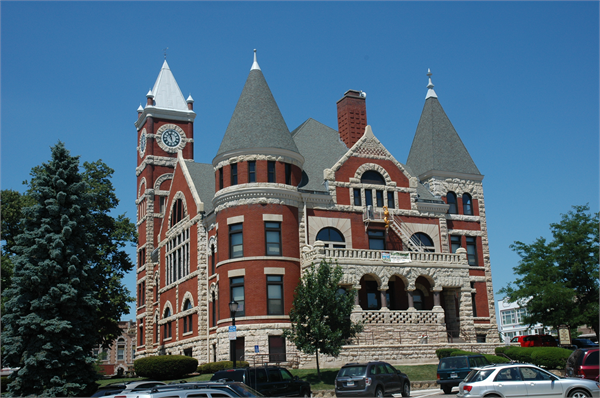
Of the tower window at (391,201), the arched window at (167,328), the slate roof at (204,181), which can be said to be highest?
the slate roof at (204,181)

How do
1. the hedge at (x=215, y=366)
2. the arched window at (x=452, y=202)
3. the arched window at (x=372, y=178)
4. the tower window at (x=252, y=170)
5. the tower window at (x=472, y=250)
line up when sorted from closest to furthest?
the hedge at (x=215, y=366)
the tower window at (x=252, y=170)
the arched window at (x=372, y=178)
the tower window at (x=472, y=250)
the arched window at (x=452, y=202)

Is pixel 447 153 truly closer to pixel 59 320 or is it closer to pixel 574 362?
pixel 574 362

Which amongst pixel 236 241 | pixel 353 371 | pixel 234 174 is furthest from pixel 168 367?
pixel 353 371

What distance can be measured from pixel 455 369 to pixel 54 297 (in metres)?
18.4

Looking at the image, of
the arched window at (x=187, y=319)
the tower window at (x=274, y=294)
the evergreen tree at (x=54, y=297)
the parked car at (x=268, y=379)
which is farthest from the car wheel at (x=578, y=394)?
the arched window at (x=187, y=319)

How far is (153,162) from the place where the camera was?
57625 mm

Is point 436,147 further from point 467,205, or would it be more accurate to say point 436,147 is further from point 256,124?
point 256,124

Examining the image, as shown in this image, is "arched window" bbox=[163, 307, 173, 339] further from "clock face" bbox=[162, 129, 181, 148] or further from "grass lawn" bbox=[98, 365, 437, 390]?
"clock face" bbox=[162, 129, 181, 148]

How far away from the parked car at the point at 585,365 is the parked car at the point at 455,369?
4312 millimetres

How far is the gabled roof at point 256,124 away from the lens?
3903 cm

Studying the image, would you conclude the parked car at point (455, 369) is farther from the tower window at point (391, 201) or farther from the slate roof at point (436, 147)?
the slate roof at point (436, 147)

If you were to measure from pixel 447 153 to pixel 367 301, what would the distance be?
1432 centimetres

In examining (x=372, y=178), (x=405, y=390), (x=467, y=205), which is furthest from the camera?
(x=467, y=205)

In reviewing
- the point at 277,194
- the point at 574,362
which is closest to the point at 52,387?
the point at 277,194
